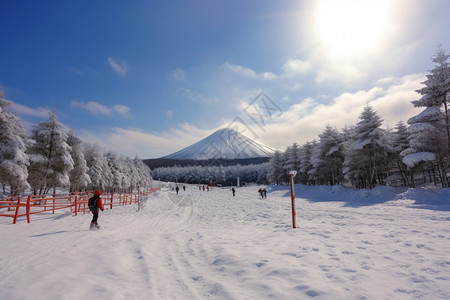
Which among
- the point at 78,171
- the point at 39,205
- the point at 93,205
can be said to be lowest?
the point at 39,205

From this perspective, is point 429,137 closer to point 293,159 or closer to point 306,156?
point 306,156

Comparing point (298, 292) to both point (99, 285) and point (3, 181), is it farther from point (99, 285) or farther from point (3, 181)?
point (3, 181)

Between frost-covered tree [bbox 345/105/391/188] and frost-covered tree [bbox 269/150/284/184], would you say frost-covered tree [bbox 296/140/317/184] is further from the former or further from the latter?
frost-covered tree [bbox 345/105/391/188]

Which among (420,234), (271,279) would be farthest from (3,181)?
(420,234)

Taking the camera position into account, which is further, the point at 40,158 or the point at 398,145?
the point at 398,145

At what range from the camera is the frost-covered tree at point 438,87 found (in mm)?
18141

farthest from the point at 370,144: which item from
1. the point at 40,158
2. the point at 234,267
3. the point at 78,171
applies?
the point at 78,171

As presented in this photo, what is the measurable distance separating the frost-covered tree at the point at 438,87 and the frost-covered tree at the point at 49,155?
36399 mm

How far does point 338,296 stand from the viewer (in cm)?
303

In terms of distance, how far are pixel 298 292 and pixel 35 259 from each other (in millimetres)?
5653

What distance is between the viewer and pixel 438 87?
1852 centimetres

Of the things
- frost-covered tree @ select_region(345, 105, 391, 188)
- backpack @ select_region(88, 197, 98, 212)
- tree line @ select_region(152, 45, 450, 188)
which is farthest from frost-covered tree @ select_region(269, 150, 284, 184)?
backpack @ select_region(88, 197, 98, 212)

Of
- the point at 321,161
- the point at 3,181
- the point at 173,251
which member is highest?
the point at 321,161

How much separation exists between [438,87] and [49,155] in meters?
39.2
